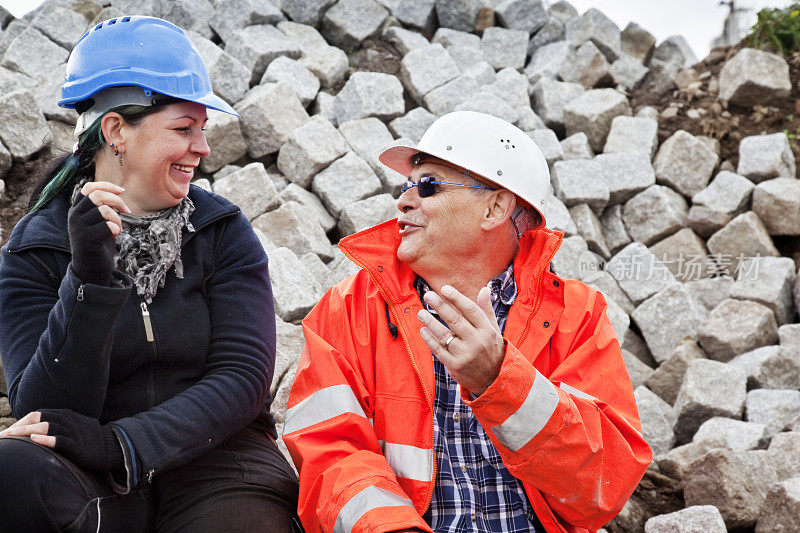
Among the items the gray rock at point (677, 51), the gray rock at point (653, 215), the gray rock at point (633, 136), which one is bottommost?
the gray rock at point (653, 215)

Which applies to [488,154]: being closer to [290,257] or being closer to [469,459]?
[469,459]

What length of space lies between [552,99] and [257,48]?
2.84 m

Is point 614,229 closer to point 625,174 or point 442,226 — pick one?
point 625,174

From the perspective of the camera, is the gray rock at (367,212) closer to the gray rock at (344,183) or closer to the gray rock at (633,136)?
the gray rock at (344,183)

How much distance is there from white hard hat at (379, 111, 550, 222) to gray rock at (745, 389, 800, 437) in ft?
9.54

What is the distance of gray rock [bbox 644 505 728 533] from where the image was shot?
3.50 m

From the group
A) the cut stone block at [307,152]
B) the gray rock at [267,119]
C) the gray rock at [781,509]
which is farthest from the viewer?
the gray rock at [267,119]

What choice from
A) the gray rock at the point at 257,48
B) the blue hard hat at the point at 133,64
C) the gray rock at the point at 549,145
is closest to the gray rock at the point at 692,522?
the blue hard hat at the point at 133,64

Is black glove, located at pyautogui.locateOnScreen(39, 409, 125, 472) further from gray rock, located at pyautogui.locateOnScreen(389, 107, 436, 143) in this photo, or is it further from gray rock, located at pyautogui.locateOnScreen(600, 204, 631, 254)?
gray rock, located at pyautogui.locateOnScreen(600, 204, 631, 254)

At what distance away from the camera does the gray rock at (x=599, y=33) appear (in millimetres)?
8633

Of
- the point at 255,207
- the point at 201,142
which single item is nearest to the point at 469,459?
the point at 201,142

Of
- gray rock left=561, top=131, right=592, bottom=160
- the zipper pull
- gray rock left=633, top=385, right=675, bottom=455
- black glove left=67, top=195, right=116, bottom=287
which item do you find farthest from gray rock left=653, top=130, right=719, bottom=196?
black glove left=67, top=195, right=116, bottom=287

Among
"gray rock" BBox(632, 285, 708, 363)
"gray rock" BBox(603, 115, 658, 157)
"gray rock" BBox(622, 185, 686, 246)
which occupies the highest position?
"gray rock" BBox(603, 115, 658, 157)

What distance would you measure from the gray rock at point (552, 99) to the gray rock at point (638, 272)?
179cm
